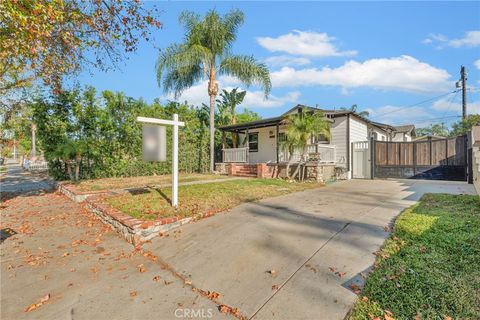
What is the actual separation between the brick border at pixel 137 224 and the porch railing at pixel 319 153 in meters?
7.87

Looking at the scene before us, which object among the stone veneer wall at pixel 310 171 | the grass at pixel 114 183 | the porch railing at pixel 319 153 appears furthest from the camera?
the porch railing at pixel 319 153

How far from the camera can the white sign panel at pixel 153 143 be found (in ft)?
17.2

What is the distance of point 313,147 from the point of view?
12.6 meters

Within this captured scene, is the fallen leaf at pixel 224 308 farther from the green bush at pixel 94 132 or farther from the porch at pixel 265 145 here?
the porch at pixel 265 145

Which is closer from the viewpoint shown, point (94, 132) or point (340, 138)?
point (94, 132)

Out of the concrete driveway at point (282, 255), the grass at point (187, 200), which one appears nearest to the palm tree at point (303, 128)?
the grass at point (187, 200)

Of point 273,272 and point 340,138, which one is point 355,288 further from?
point 340,138

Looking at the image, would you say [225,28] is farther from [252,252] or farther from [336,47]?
[252,252]

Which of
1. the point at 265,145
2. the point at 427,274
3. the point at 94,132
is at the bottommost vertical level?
the point at 427,274

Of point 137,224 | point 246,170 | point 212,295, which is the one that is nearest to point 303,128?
point 246,170

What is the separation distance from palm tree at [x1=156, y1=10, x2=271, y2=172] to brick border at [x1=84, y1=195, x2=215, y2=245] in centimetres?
927

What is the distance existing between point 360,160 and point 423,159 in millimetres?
2884

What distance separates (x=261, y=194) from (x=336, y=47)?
8.98 metres

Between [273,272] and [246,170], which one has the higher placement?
[246,170]
